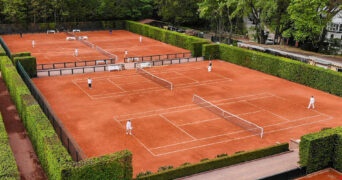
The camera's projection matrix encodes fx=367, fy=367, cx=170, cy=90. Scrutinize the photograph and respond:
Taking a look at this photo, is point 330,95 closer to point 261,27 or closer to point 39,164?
point 261,27

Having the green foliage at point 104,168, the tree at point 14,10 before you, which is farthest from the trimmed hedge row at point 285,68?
the tree at point 14,10

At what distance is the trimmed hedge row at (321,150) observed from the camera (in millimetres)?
23609

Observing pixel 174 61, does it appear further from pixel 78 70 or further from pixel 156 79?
pixel 78 70

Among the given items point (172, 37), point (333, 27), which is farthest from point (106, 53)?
point (333, 27)

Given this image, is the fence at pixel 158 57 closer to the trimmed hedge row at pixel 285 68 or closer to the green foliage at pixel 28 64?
the trimmed hedge row at pixel 285 68

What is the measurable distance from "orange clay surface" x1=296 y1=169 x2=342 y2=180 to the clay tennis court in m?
4.76

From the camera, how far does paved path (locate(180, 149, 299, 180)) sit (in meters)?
22.3

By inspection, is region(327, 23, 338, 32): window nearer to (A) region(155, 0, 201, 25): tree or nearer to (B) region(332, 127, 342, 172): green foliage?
(A) region(155, 0, 201, 25): tree

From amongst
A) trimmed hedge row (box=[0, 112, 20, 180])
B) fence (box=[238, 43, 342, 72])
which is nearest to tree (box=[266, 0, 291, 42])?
fence (box=[238, 43, 342, 72])

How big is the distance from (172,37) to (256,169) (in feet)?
165

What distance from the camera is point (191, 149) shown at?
27312 millimetres

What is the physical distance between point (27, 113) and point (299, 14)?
4296 centimetres

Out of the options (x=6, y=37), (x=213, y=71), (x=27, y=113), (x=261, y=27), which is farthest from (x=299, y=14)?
(x=6, y=37)

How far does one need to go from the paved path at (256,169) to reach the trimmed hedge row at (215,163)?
29 cm
